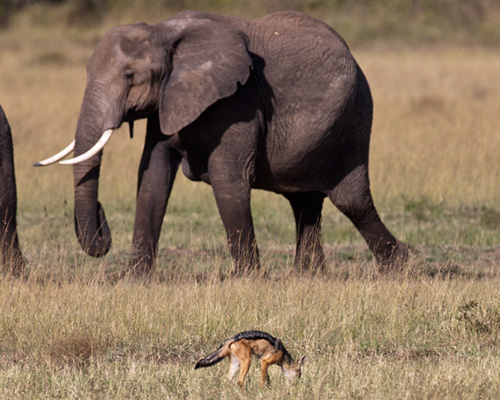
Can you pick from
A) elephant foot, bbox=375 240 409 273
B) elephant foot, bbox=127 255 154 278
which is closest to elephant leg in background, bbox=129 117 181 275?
elephant foot, bbox=127 255 154 278

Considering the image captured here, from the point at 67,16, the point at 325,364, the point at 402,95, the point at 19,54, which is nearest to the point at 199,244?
the point at 325,364

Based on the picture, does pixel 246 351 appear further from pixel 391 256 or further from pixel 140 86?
pixel 391 256

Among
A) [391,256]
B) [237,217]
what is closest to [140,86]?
[237,217]

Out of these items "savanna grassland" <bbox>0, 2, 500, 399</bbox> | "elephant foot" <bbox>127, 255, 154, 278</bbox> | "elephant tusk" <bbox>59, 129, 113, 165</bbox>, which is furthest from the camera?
"elephant foot" <bbox>127, 255, 154, 278</bbox>

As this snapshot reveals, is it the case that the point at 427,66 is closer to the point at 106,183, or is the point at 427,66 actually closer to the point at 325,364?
the point at 106,183

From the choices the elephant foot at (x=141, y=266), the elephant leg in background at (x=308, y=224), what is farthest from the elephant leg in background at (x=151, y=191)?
the elephant leg in background at (x=308, y=224)

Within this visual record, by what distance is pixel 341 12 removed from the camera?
3631 centimetres

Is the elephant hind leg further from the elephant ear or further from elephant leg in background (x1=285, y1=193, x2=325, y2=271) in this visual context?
the elephant ear

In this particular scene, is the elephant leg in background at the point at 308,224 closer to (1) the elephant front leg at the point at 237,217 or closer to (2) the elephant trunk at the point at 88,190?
(1) the elephant front leg at the point at 237,217

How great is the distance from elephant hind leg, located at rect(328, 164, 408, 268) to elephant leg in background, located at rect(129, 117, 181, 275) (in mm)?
1342

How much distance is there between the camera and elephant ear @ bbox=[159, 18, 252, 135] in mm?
7945

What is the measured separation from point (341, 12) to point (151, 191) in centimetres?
2885

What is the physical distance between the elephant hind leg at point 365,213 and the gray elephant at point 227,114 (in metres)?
0.01

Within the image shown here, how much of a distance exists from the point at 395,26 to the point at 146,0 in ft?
29.7
